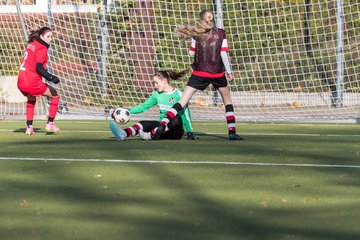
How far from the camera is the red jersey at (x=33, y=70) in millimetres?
14000

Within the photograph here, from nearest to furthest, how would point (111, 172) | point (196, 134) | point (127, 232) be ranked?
point (127, 232) < point (111, 172) < point (196, 134)

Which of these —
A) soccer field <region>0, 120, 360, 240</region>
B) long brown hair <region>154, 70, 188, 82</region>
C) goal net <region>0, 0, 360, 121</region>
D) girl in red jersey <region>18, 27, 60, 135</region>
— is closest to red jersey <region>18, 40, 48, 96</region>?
girl in red jersey <region>18, 27, 60, 135</region>

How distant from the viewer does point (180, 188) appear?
828 centimetres

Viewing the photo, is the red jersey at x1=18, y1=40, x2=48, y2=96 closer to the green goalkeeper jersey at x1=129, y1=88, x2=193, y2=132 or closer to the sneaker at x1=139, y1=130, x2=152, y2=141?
the green goalkeeper jersey at x1=129, y1=88, x2=193, y2=132

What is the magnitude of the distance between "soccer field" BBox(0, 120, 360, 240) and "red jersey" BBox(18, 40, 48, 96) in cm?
96

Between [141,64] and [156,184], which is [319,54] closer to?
[141,64]

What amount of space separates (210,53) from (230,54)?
681 cm

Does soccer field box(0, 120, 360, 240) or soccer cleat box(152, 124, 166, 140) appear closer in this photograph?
soccer field box(0, 120, 360, 240)

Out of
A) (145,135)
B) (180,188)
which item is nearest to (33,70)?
(145,135)

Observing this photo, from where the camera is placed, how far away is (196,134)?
14133mm

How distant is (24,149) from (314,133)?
438 centimetres

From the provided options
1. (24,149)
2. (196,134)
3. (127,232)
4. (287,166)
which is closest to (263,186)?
(287,166)

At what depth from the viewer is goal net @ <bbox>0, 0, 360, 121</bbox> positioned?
61.7ft

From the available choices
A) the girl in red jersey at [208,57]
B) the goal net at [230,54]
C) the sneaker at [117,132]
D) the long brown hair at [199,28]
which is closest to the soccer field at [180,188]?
the sneaker at [117,132]
